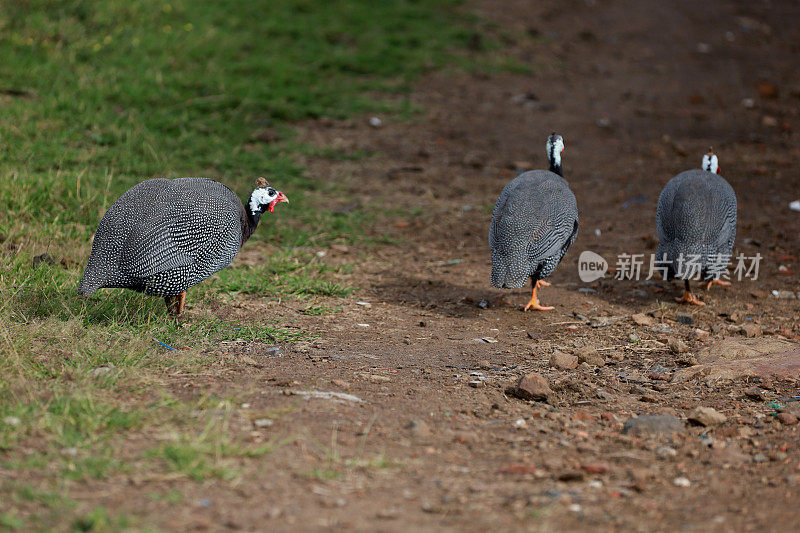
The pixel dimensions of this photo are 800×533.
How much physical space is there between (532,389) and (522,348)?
0.90 metres

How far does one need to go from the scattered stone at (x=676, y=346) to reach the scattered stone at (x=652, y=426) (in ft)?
4.06

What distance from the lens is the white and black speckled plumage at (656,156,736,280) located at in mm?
5961

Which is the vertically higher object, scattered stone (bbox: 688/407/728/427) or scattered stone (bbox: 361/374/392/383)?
scattered stone (bbox: 688/407/728/427)

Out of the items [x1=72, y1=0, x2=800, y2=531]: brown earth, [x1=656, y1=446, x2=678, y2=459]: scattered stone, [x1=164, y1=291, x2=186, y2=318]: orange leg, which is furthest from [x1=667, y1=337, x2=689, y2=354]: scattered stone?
[x1=164, y1=291, x2=186, y2=318]: orange leg

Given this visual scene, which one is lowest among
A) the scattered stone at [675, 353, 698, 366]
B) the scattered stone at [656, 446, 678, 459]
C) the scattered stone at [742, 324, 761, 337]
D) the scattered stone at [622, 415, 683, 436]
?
the scattered stone at [656, 446, 678, 459]

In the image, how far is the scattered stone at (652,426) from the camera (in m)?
3.95

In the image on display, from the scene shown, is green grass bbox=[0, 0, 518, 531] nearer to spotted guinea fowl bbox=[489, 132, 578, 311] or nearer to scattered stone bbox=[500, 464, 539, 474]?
scattered stone bbox=[500, 464, 539, 474]

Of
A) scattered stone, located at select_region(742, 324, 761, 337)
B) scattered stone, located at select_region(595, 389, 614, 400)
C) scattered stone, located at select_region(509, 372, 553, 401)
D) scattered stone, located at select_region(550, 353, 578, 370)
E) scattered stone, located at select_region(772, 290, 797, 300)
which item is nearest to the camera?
scattered stone, located at select_region(509, 372, 553, 401)

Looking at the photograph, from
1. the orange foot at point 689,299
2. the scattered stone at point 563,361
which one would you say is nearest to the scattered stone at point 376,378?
the scattered stone at point 563,361

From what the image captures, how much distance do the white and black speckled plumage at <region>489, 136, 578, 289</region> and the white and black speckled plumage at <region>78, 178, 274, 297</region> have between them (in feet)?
5.79

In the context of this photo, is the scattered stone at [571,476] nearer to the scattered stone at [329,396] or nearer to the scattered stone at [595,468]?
the scattered stone at [595,468]

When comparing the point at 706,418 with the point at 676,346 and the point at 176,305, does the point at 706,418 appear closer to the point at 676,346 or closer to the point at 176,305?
the point at 676,346

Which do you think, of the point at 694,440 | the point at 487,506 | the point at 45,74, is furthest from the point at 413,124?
the point at 487,506

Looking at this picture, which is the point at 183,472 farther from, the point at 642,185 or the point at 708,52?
the point at 708,52
